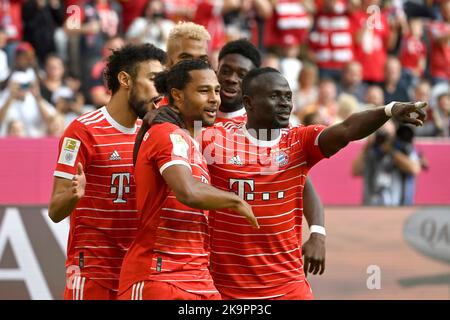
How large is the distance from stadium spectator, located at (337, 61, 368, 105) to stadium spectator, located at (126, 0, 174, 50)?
2560 millimetres

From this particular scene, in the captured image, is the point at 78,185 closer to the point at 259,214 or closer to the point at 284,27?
the point at 259,214

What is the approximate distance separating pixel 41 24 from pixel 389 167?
17.1 ft

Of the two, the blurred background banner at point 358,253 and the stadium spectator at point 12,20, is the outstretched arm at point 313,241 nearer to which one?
the blurred background banner at point 358,253

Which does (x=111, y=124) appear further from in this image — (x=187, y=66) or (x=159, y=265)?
(x=159, y=265)

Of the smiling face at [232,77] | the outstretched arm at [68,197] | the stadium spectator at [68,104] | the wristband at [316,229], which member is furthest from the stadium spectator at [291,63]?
the outstretched arm at [68,197]

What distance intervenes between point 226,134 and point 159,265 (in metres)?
1.15

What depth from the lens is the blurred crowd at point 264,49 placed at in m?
12.1

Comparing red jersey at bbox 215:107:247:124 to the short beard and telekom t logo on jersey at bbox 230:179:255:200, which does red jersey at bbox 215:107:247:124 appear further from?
telekom t logo on jersey at bbox 230:179:255:200

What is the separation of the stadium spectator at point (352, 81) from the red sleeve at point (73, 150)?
8147 millimetres

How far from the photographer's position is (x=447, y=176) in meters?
10.9

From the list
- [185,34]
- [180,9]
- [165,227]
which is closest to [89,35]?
[180,9]

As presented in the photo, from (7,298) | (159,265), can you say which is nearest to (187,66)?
(159,265)

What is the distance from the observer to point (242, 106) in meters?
6.89

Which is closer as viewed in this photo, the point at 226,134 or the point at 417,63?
the point at 226,134
